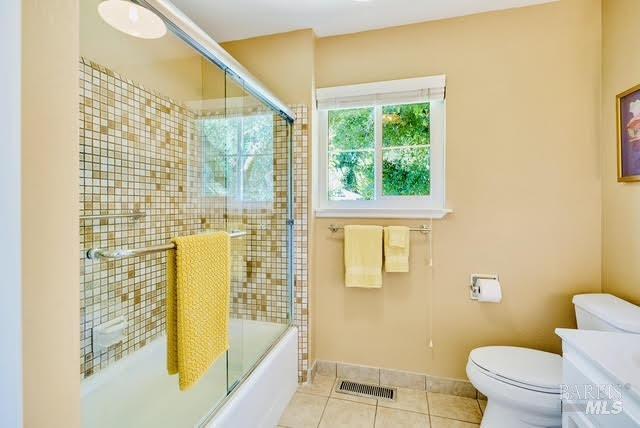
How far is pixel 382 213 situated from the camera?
6.26 ft

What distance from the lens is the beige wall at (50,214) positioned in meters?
0.52

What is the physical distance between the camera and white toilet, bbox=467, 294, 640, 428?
1.28 m

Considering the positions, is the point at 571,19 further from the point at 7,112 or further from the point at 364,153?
the point at 7,112

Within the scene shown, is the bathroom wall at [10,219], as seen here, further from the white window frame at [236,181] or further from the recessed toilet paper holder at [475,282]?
the recessed toilet paper holder at [475,282]

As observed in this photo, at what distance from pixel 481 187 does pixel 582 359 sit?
983mm

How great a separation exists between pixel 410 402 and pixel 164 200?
1.82 metres

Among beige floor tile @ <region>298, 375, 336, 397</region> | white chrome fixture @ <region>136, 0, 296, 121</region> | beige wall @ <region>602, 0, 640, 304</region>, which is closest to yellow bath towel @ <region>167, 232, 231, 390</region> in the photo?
white chrome fixture @ <region>136, 0, 296, 121</region>

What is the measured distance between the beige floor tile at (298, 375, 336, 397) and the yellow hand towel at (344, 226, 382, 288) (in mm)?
674

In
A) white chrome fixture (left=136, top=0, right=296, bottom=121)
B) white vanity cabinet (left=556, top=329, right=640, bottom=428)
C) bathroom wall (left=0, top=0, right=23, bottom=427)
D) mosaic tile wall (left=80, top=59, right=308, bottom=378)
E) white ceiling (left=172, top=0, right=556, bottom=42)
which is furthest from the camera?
white ceiling (left=172, top=0, right=556, bottom=42)

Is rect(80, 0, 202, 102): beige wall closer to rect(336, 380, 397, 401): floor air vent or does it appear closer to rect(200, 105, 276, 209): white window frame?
rect(200, 105, 276, 209): white window frame

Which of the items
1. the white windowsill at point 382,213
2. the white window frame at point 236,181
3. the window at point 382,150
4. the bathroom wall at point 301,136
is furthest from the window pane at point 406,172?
the white window frame at point 236,181

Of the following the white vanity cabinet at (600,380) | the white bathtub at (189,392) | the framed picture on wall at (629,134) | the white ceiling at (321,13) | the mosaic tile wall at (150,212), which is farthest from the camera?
the white ceiling at (321,13)

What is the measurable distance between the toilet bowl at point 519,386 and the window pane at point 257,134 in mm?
1603

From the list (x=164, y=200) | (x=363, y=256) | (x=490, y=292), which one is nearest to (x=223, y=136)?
(x=164, y=200)
